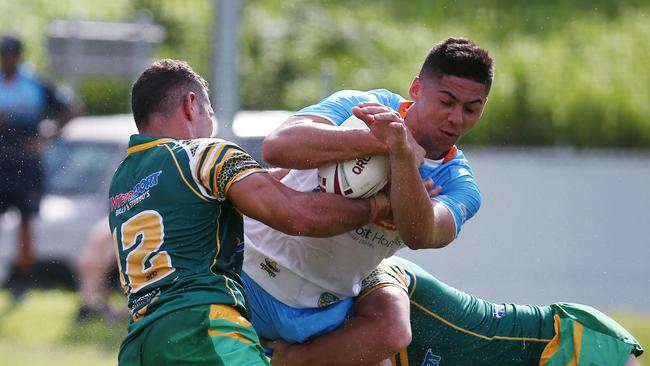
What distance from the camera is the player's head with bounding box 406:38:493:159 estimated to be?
15.3ft

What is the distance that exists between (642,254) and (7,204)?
6134 millimetres

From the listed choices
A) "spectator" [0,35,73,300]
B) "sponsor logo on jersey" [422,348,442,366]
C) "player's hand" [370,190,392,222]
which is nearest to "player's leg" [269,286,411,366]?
"sponsor logo on jersey" [422,348,442,366]

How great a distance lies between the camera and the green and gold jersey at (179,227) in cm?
418

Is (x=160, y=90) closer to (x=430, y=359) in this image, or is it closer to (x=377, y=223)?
(x=377, y=223)

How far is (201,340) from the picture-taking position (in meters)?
4.12

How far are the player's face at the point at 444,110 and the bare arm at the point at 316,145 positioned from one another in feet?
1.31

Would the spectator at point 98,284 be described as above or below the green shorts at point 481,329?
below

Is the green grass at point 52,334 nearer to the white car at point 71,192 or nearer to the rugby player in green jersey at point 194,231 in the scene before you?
the white car at point 71,192

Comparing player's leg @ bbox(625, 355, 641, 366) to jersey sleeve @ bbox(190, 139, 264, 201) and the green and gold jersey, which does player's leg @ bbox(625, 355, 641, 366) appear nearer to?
the green and gold jersey

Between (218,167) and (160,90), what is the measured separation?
0.50 meters

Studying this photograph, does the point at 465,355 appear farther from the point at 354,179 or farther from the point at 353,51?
the point at 353,51

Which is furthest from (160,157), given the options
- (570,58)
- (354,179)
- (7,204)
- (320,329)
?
(570,58)

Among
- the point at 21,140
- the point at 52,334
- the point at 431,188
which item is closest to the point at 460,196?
the point at 431,188

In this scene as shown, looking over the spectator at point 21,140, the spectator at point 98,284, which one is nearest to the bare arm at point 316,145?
the spectator at point 98,284
